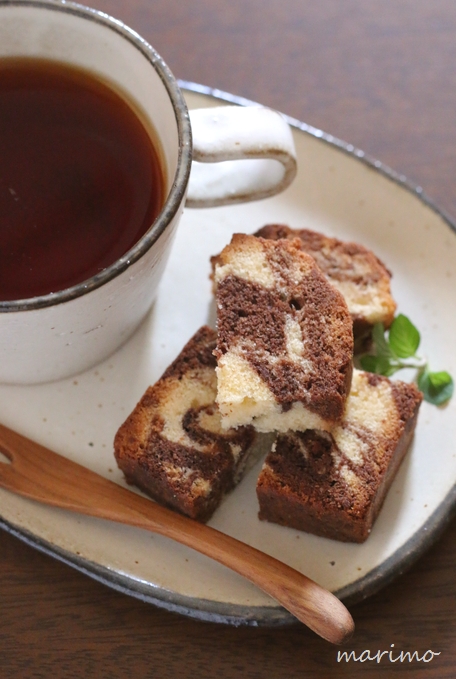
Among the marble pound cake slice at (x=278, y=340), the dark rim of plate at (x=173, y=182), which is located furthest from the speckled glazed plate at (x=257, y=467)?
the dark rim of plate at (x=173, y=182)

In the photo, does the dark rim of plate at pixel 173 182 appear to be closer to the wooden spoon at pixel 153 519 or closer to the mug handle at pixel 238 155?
the mug handle at pixel 238 155

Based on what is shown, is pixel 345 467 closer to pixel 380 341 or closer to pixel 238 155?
pixel 380 341

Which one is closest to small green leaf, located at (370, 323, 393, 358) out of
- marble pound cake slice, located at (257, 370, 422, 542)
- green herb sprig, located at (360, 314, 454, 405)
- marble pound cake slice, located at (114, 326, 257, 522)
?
green herb sprig, located at (360, 314, 454, 405)

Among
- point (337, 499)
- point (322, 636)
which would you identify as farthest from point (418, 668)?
point (337, 499)

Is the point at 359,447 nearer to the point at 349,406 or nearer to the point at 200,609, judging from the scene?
the point at 349,406

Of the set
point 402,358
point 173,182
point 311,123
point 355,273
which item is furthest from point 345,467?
point 311,123

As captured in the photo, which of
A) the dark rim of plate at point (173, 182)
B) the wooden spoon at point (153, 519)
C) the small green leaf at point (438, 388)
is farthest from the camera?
the small green leaf at point (438, 388)

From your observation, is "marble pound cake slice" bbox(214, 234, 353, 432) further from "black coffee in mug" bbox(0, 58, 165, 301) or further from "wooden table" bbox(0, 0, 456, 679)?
"wooden table" bbox(0, 0, 456, 679)
